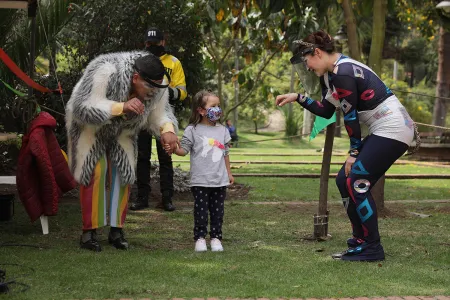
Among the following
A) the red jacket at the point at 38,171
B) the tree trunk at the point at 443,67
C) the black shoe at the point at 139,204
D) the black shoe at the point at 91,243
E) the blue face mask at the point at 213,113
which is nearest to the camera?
the black shoe at the point at 91,243

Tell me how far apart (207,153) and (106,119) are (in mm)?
976

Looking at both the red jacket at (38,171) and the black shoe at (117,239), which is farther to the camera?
the red jacket at (38,171)

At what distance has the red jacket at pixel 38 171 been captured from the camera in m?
7.50

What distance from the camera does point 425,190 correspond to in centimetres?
1347

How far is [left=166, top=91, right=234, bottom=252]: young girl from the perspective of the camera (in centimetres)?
709

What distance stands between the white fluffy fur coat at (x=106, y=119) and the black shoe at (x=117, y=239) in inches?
18.2

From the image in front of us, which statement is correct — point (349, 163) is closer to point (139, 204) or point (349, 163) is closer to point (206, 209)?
point (206, 209)

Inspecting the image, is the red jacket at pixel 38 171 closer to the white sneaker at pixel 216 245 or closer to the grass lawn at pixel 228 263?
the grass lawn at pixel 228 263

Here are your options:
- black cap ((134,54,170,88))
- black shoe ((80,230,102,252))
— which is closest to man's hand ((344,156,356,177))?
black cap ((134,54,170,88))

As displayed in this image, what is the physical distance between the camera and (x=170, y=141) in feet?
22.6

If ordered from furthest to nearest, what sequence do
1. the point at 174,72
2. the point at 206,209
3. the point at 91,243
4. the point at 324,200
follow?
the point at 174,72
the point at 324,200
the point at 206,209
the point at 91,243

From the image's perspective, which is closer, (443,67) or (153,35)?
(153,35)

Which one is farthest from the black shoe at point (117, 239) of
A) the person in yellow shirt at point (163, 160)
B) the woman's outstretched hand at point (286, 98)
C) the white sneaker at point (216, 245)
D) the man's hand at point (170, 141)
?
the person in yellow shirt at point (163, 160)

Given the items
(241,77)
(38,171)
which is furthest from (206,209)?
(241,77)
